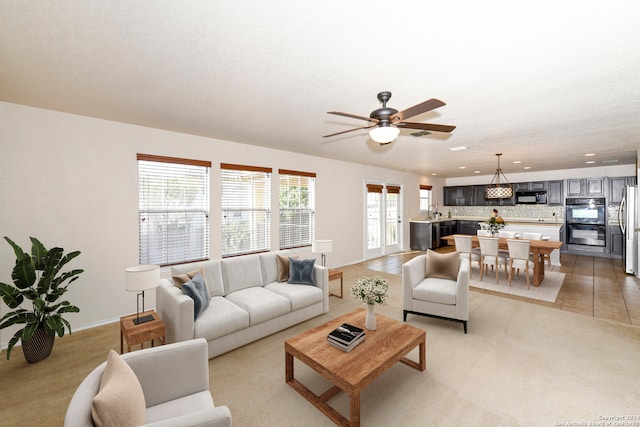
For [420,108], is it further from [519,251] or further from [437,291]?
[519,251]

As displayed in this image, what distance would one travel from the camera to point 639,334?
3.20 m

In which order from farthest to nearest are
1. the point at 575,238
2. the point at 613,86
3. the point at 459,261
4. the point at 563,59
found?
1. the point at 575,238
2. the point at 459,261
3. the point at 613,86
4. the point at 563,59

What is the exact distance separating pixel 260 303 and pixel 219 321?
0.51 metres

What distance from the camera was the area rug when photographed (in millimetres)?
4586

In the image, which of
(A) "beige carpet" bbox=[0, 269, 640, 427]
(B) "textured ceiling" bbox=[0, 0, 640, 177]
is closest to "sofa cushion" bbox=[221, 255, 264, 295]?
(A) "beige carpet" bbox=[0, 269, 640, 427]

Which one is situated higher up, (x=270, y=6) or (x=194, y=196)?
(x=270, y=6)

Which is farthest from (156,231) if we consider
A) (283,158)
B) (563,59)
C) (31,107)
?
(563,59)

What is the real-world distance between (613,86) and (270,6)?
10.4 feet

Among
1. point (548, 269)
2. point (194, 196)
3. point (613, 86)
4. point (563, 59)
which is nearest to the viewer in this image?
point (563, 59)

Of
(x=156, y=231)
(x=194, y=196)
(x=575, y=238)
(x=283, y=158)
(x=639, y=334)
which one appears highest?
(x=283, y=158)

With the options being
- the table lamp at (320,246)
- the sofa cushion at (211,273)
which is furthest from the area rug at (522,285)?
the sofa cushion at (211,273)

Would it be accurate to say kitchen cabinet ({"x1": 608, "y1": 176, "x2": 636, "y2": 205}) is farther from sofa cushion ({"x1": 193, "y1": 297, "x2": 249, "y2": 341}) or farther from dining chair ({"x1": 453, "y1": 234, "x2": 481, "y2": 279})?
sofa cushion ({"x1": 193, "y1": 297, "x2": 249, "y2": 341})

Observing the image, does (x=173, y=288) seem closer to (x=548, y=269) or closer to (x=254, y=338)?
(x=254, y=338)

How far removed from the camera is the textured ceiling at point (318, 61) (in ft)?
5.24
